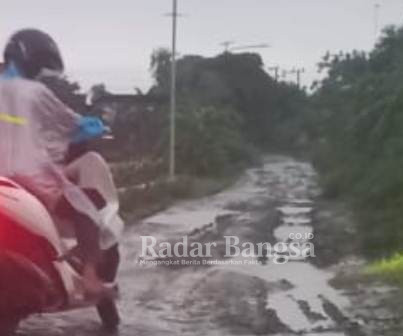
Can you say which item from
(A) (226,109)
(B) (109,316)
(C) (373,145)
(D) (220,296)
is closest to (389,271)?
(D) (220,296)

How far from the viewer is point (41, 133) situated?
18.6 ft

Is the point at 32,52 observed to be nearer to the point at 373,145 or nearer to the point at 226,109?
the point at 373,145

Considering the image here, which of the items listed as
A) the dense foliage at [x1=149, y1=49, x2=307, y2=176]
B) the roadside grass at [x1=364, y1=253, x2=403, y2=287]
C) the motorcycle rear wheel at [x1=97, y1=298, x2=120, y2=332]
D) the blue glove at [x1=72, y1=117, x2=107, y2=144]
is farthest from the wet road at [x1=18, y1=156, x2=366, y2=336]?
the dense foliage at [x1=149, y1=49, x2=307, y2=176]

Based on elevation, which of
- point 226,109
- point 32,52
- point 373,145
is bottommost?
point 226,109

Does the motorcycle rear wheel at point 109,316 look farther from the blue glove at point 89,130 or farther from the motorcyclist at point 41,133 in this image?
the blue glove at point 89,130

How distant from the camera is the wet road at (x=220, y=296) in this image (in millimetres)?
8211

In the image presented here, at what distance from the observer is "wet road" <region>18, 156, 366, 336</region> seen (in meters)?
8.21

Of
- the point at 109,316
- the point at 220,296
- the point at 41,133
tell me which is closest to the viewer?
the point at 41,133

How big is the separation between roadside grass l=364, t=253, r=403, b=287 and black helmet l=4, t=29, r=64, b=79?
612cm

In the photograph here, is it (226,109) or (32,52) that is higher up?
(32,52)

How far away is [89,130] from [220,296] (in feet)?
13.8

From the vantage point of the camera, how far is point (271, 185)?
40.2 meters

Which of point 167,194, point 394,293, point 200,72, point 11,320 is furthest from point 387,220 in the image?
point 200,72

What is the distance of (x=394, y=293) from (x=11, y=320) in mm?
5704
